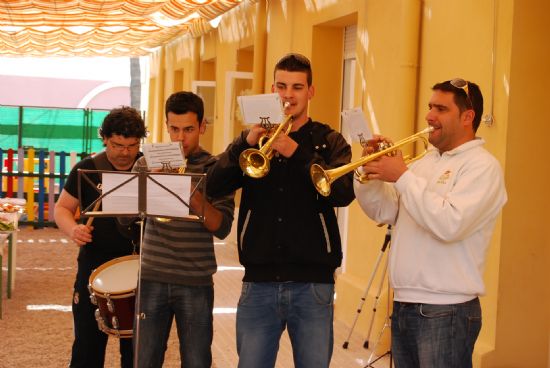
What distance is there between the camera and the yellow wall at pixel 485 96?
567 cm

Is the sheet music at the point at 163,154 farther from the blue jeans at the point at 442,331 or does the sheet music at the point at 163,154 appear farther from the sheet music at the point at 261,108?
the blue jeans at the point at 442,331

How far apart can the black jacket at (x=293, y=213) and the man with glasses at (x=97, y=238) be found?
96 centimetres

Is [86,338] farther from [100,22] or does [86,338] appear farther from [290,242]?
[100,22]

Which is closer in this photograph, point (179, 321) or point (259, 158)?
point (259, 158)

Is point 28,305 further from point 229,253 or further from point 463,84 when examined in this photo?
point 463,84

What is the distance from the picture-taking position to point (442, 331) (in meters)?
3.22

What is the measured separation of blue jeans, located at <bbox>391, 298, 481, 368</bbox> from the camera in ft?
10.6

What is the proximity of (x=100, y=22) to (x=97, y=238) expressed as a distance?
464 inches

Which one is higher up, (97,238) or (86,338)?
(97,238)

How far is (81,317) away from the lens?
4445 mm

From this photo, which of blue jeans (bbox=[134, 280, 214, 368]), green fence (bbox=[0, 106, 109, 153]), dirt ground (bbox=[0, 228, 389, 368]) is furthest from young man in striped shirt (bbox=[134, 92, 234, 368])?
green fence (bbox=[0, 106, 109, 153])

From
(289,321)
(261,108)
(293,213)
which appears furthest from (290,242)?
(261,108)

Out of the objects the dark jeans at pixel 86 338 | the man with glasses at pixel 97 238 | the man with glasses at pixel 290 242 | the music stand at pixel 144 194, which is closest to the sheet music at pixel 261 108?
the man with glasses at pixel 290 242

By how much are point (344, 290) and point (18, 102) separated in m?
25.4
